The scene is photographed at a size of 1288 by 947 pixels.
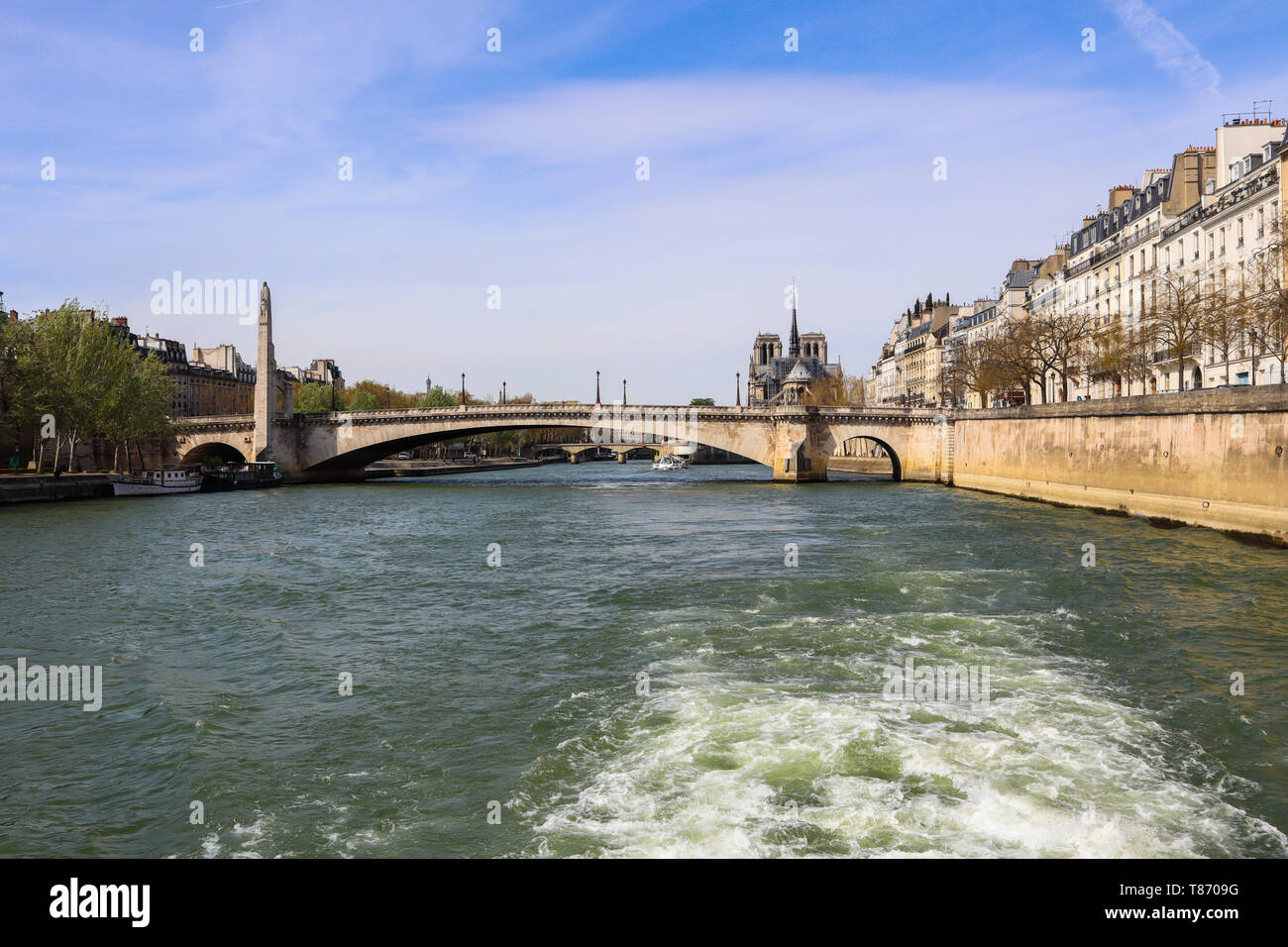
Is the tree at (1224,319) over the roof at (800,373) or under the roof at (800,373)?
under

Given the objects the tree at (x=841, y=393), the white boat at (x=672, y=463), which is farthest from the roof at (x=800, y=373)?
the white boat at (x=672, y=463)

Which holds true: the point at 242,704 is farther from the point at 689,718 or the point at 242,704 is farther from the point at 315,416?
the point at 315,416

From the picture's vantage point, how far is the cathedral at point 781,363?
555 ft

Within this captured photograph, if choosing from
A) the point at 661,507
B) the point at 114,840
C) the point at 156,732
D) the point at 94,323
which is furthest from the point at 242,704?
the point at 94,323

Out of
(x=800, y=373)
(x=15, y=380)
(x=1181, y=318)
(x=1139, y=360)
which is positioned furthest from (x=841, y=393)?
(x=15, y=380)

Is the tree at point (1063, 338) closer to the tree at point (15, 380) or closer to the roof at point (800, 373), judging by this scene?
the tree at point (15, 380)

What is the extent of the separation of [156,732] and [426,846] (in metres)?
4.54

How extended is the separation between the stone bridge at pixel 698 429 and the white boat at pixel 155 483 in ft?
40.7

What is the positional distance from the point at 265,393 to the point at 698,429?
30778 mm

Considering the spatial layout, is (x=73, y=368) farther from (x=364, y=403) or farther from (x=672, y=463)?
(x=672, y=463)

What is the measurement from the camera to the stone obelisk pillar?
65.8 metres

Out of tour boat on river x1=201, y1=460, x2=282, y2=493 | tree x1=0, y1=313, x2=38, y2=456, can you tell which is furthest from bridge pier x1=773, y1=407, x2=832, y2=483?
tree x1=0, y1=313, x2=38, y2=456

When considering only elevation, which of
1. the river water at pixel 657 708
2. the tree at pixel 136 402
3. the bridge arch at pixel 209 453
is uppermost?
the tree at pixel 136 402

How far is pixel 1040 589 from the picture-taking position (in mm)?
17875
